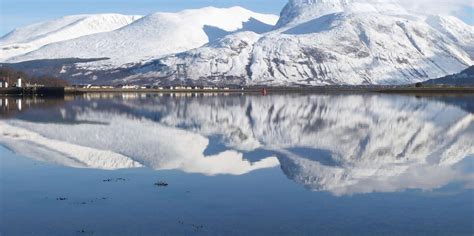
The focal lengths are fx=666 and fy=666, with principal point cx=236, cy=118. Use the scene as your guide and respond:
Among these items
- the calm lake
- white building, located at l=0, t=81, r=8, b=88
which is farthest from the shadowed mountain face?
white building, located at l=0, t=81, r=8, b=88

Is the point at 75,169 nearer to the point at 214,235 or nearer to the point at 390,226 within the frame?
the point at 214,235

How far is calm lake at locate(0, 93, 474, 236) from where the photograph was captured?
17859 millimetres

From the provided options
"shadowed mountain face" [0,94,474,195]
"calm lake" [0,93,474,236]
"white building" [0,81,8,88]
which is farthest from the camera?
"white building" [0,81,8,88]

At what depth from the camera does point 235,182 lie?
2461 centimetres

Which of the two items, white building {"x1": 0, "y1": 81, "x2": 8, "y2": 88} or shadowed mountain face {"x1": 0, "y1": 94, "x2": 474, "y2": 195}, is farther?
white building {"x1": 0, "y1": 81, "x2": 8, "y2": 88}

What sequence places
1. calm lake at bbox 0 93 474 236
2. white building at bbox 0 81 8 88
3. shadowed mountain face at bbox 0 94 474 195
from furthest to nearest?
white building at bbox 0 81 8 88 → shadowed mountain face at bbox 0 94 474 195 → calm lake at bbox 0 93 474 236

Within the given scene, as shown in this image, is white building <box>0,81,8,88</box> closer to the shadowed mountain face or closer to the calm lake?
the shadowed mountain face

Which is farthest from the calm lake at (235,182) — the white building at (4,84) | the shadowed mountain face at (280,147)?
the white building at (4,84)

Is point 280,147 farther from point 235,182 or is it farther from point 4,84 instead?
point 4,84

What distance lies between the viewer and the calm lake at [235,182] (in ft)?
58.6

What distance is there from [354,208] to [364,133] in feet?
86.2

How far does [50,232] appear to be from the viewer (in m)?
16.9

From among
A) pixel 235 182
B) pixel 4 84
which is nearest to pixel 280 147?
pixel 235 182

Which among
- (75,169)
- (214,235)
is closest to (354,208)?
(214,235)
